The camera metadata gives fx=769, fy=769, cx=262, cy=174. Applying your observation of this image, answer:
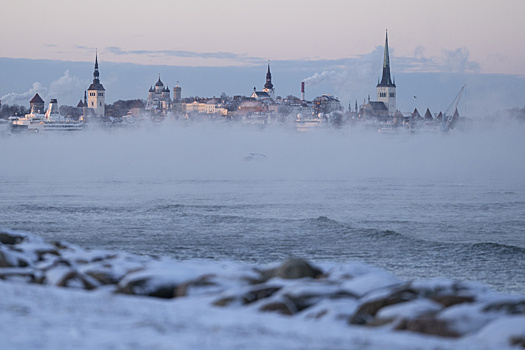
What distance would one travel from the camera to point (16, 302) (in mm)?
7145

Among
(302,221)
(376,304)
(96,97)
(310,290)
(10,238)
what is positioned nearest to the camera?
(376,304)

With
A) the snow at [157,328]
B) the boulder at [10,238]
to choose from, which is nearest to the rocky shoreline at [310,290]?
the snow at [157,328]

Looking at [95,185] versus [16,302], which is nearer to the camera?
[16,302]

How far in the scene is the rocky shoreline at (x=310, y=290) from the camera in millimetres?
6371

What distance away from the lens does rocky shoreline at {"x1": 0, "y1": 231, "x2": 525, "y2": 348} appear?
637 centimetres

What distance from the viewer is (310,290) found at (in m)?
7.39

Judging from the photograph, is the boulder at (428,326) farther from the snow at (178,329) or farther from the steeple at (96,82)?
the steeple at (96,82)

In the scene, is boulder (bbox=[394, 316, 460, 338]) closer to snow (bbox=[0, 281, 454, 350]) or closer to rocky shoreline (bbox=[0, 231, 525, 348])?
rocky shoreline (bbox=[0, 231, 525, 348])

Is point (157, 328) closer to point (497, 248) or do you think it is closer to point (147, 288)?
point (147, 288)

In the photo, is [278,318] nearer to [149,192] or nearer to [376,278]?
[376,278]

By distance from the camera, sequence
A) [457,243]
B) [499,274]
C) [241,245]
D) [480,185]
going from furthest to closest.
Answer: [480,185], [457,243], [241,245], [499,274]

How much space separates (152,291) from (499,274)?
10161 mm

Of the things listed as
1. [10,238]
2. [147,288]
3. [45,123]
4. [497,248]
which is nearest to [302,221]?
[497,248]

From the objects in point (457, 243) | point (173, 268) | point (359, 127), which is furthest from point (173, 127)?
point (173, 268)
